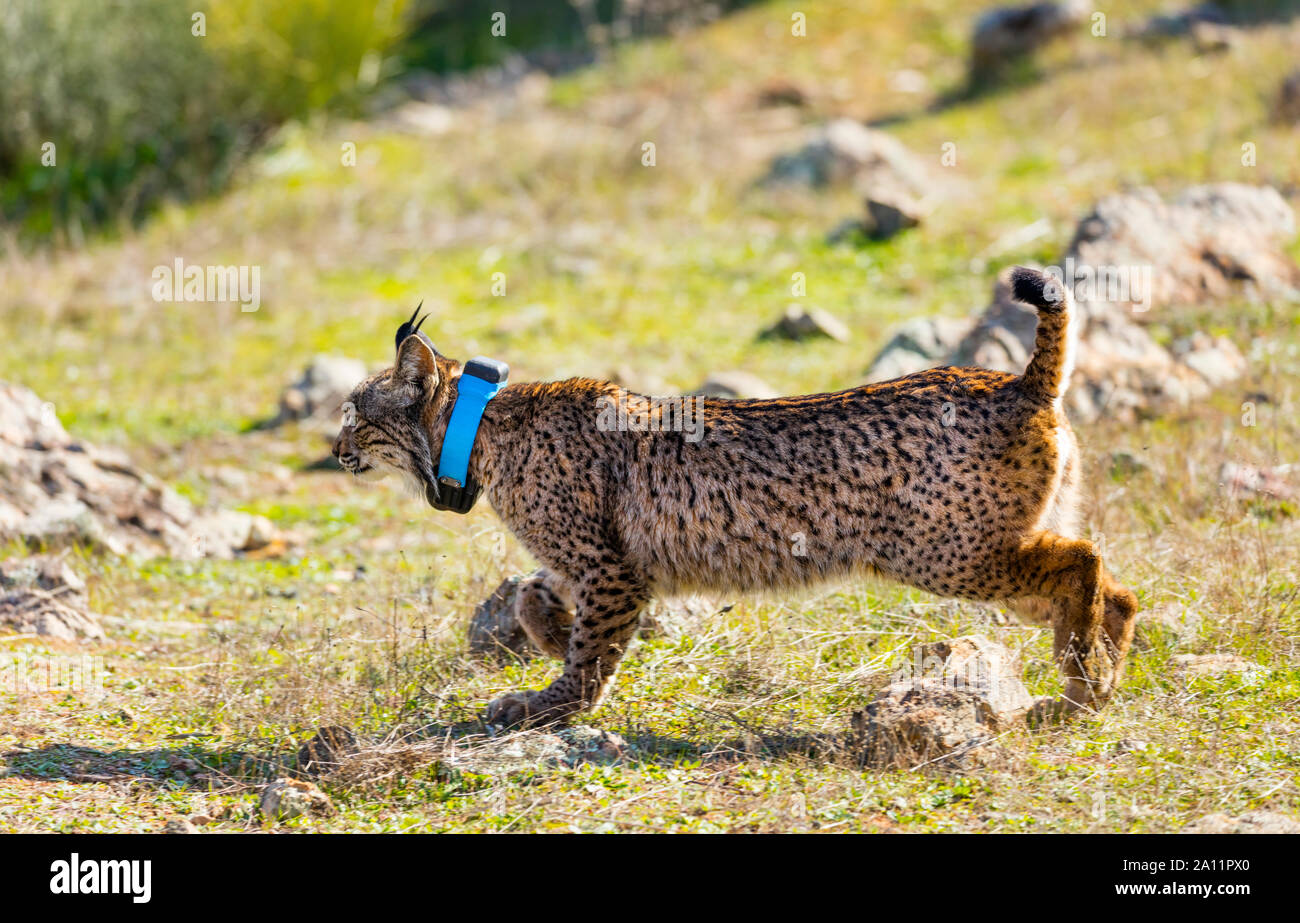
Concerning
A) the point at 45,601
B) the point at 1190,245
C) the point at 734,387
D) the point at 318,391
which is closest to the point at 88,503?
the point at 45,601

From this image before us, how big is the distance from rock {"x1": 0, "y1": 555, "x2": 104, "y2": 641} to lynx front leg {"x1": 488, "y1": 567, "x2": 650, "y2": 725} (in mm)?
2633

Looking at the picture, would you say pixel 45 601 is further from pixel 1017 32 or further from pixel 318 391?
pixel 1017 32

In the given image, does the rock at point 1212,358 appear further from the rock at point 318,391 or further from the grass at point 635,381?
the rock at point 318,391

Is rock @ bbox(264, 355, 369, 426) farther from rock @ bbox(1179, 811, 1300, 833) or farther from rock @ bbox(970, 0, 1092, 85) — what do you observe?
rock @ bbox(970, 0, 1092, 85)

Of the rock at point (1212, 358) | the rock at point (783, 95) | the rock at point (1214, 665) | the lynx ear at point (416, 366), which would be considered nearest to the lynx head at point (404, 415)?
the lynx ear at point (416, 366)

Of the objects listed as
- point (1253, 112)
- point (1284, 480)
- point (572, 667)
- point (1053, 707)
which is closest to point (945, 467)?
point (1053, 707)

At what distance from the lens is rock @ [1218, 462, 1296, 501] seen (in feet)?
26.8

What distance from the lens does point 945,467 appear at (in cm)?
600

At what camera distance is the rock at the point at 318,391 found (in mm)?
11812

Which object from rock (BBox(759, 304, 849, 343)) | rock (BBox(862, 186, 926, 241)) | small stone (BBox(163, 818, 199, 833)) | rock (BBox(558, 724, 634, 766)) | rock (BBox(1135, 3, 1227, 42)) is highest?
rock (BBox(1135, 3, 1227, 42))

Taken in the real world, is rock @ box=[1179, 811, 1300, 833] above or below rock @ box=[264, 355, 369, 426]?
below

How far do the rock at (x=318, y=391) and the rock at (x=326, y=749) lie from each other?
589 centimetres

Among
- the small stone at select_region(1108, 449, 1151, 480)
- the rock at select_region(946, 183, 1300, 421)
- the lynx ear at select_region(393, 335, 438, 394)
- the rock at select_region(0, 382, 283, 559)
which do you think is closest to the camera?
the lynx ear at select_region(393, 335, 438, 394)

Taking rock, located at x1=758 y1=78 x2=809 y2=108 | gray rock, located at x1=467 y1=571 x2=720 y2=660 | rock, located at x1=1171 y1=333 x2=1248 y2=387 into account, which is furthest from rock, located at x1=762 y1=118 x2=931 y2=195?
gray rock, located at x1=467 y1=571 x2=720 y2=660
